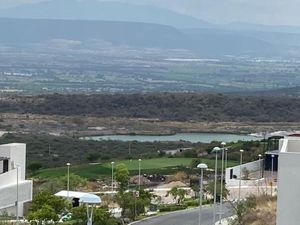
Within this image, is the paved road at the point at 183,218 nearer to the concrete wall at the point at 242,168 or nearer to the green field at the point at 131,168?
the concrete wall at the point at 242,168

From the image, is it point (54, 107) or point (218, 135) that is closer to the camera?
point (218, 135)

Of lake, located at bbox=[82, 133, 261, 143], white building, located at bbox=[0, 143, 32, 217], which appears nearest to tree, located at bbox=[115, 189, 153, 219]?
white building, located at bbox=[0, 143, 32, 217]

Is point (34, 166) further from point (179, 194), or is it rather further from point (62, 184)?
point (179, 194)

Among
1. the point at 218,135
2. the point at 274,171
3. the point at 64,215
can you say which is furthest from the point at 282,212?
the point at 218,135

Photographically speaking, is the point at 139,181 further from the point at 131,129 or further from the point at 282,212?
the point at 131,129

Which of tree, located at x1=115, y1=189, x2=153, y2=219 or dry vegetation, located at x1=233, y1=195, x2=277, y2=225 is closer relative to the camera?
dry vegetation, located at x1=233, y1=195, x2=277, y2=225

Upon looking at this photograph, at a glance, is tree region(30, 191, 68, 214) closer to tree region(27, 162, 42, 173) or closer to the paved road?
the paved road

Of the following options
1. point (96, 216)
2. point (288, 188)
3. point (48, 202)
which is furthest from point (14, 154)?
point (288, 188)
